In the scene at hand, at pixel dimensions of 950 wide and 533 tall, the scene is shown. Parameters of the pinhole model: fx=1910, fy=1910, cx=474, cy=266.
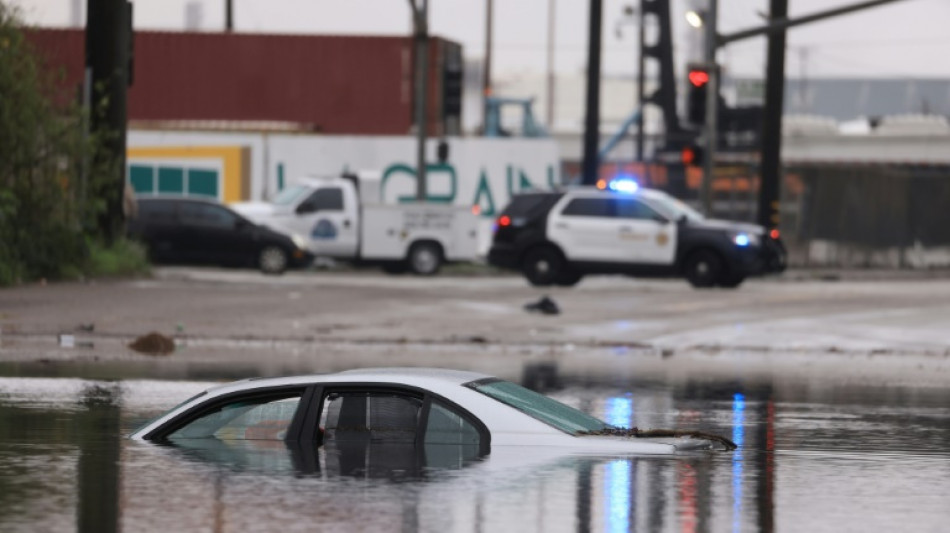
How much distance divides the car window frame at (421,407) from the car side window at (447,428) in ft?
0.06

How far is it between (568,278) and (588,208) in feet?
4.37

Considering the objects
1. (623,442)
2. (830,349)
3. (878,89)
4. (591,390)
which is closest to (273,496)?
(623,442)

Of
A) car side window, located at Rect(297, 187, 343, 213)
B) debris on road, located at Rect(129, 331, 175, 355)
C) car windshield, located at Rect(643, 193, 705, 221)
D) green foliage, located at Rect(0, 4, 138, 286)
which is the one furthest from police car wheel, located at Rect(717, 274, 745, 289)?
debris on road, located at Rect(129, 331, 175, 355)

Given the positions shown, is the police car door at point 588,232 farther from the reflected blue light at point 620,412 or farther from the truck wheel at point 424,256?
the reflected blue light at point 620,412

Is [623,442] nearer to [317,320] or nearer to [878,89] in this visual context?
[317,320]

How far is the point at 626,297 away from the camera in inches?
1192

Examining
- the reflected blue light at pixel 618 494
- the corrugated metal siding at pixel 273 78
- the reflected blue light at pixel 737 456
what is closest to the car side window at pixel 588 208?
the reflected blue light at pixel 737 456

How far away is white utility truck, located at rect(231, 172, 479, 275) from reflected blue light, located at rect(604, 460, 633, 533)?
91.7 ft

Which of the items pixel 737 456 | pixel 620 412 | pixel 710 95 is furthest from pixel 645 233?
pixel 737 456

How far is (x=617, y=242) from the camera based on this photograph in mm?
34625

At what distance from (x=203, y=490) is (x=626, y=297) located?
20145 millimetres

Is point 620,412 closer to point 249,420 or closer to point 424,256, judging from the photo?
point 249,420

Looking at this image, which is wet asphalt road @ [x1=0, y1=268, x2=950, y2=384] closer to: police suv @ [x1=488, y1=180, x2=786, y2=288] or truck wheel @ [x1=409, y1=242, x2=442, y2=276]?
police suv @ [x1=488, y1=180, x2=786, y2=288]

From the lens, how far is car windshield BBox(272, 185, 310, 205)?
39.8m
